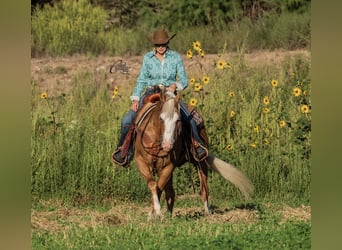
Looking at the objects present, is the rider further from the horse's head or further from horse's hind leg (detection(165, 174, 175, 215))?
horse's hind leg (detection(165, 174, 175, 215))

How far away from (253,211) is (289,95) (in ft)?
11.0

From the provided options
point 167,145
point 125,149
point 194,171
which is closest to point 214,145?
point 194,171

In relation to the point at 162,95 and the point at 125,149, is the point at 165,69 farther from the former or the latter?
the point at 125,149

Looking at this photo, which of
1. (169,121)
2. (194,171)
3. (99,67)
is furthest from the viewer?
(99,67)

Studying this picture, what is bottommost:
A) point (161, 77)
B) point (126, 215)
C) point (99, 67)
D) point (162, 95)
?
point (126, 215)

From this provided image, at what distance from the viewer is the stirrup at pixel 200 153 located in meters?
9.23

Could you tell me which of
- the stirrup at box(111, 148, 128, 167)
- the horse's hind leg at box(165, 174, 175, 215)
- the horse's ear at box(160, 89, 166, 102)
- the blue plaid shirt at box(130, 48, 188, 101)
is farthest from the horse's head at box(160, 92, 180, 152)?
the horse's hind leg at box(165, 174, 175, 215)

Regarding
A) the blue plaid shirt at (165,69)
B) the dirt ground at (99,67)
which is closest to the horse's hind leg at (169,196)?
the blue plaid shirt at (165,69)

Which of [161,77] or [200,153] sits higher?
Answer: [161,77]

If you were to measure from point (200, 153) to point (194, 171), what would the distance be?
2423mm

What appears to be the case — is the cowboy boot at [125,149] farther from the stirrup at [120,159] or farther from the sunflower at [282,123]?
the sunflower at [282,123]

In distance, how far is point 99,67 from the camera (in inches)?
655
